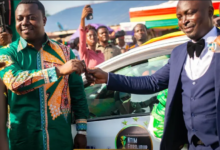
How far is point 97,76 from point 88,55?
270cm

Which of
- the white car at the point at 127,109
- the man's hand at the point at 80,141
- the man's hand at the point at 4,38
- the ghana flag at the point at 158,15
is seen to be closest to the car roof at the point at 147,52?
the white car at the point at 127,109

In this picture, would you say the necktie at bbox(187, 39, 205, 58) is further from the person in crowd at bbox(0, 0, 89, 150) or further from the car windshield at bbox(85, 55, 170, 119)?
the person in crowd at bbox(0, 0, 89, 150)

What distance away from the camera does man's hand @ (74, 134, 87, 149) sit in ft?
7.46

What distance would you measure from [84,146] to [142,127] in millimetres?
488

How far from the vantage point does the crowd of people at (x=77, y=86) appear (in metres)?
1.81

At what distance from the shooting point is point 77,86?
2293 mm

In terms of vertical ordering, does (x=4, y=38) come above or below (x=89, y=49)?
above

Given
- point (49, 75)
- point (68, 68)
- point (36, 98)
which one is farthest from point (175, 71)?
point (36, 98)

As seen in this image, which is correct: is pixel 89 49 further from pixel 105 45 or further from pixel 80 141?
pixel 80 141

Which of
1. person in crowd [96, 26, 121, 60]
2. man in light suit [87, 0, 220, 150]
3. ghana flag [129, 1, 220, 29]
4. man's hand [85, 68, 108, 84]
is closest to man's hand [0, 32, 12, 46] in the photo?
person in crowd [96, 26, 121, 60]

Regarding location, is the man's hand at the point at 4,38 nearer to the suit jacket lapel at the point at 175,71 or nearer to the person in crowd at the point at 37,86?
the person in crowd at the point at 37,86

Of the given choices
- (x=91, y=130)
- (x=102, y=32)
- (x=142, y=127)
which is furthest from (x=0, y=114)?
(x=102, y=32)

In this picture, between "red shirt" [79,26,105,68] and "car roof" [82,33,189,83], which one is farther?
"red shirt" [79,26,105,68]

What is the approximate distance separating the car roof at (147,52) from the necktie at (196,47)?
20.0 inches
